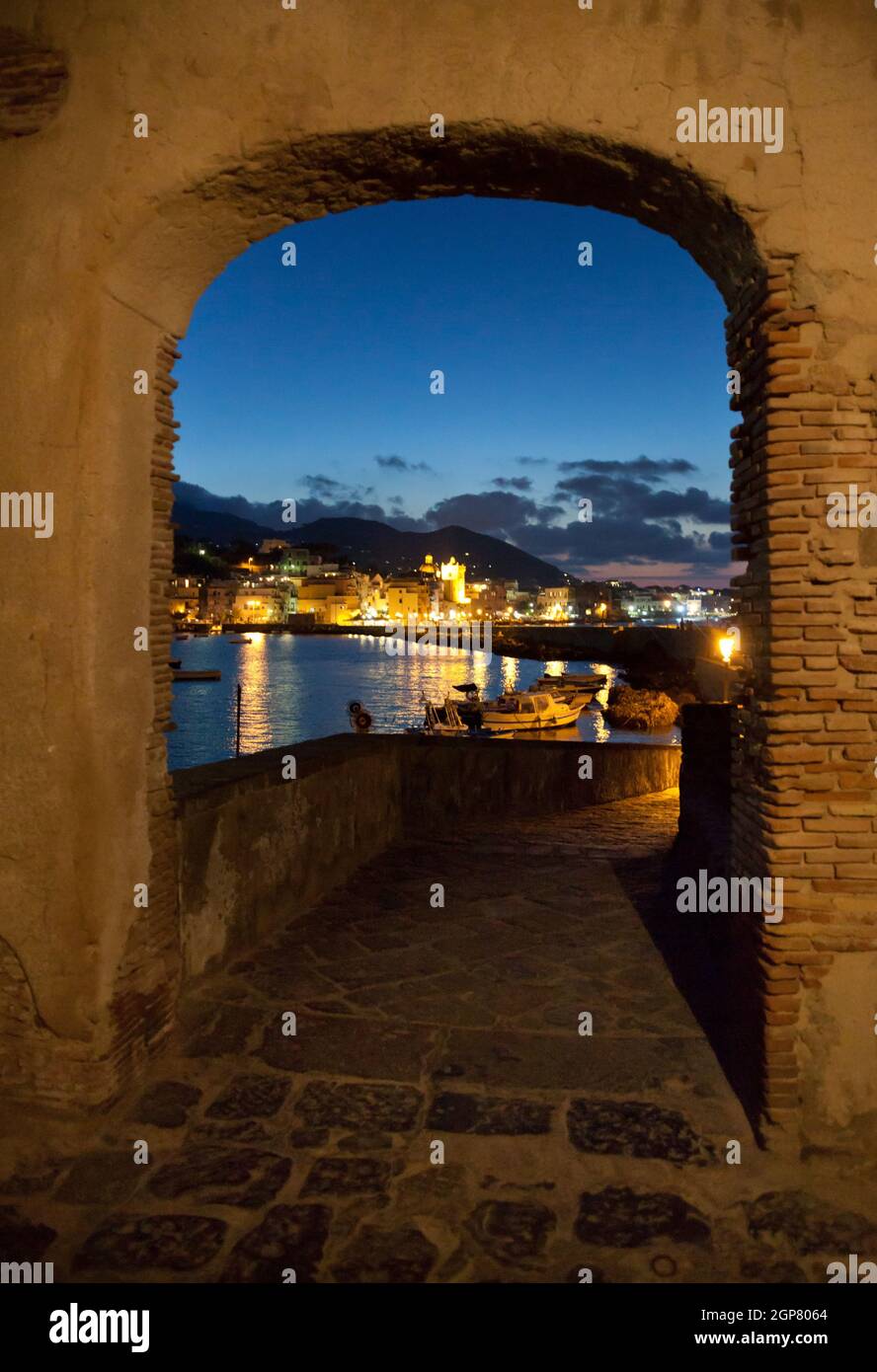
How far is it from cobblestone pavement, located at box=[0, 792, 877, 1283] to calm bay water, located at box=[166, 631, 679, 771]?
4.77 meters

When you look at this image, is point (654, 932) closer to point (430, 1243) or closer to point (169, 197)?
point (430, 1243)

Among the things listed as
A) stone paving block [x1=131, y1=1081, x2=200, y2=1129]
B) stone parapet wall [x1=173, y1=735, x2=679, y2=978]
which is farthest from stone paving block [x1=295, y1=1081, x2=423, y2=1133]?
stone parapet wall [x1=173, y1=735, x2=679, y2=978]

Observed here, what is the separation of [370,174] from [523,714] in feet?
113

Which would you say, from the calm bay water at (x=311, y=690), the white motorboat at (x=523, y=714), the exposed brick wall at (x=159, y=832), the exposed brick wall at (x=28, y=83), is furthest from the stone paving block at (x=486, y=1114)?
the white motorboat at (x=523, y=714)

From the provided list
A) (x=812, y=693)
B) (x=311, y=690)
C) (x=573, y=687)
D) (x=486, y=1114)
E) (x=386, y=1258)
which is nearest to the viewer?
(x=386, y=1258)

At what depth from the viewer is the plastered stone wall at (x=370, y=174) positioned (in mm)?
3369

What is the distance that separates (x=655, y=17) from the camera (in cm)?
348

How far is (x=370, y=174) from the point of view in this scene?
3936mm

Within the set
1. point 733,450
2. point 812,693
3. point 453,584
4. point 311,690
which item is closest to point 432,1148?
point 812,693

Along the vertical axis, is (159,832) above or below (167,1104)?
above

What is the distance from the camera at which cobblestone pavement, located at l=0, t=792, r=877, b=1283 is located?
9.35ft

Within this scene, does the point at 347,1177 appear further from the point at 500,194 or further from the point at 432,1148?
the point at 500,194

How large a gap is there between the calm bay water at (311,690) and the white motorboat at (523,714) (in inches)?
24.5
